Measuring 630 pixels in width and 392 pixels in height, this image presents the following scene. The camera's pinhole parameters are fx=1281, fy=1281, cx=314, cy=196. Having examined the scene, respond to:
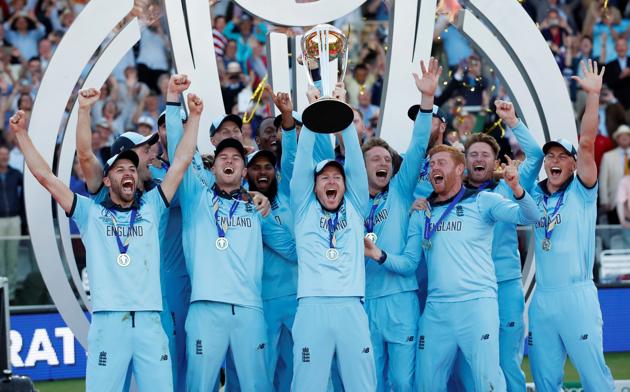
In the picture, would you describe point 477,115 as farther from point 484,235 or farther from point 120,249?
point 120,249

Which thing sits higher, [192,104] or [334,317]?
[192,104]

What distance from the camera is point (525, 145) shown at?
1043cm

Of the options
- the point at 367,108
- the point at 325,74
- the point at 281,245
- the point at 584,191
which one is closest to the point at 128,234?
the point at 281,245

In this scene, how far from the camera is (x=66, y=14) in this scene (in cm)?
1692

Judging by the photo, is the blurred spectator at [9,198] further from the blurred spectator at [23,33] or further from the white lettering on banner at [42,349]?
the blurred spectator at [23,33]

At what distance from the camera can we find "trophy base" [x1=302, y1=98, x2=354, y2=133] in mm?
9172

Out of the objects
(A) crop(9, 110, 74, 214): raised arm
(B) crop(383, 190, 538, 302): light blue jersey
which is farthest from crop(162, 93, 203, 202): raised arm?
(B) crop(383, 190, 538, 302): light blue jersey

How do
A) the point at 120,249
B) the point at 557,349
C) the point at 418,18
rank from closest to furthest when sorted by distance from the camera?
the point at 120,249 → the point at 557,349 → the point at 418,18

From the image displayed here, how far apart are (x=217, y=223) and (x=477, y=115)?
23.5 ft

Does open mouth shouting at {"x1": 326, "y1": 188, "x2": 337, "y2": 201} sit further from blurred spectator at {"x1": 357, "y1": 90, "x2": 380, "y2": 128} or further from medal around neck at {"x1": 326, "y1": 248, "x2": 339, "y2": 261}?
blurred spectator at {"x1": 357, "y1": 90, "x2": 380, "y2": 128}

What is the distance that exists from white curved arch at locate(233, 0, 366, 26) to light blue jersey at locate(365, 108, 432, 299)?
167cm

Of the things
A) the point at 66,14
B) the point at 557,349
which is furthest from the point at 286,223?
the point at 66,14

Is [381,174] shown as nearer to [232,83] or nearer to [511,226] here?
[511,226]

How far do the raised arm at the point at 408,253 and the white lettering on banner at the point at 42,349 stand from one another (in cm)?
441
